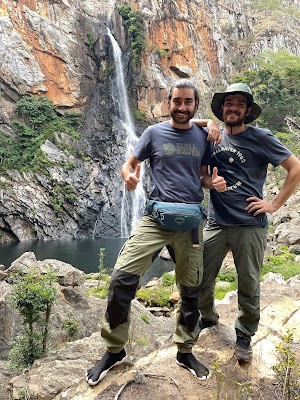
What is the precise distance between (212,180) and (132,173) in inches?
25.4

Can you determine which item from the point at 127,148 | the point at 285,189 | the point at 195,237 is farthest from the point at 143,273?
the point at 127,148

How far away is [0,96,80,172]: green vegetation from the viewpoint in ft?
86.0

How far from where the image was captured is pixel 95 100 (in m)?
31.1

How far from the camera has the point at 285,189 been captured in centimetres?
293

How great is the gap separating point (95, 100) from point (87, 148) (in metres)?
4.88

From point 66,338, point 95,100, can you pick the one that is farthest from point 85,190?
point 66,338

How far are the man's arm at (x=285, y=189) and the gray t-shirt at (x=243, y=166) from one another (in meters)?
0.05

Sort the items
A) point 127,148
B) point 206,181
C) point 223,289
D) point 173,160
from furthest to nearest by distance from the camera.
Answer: point 127,148 < point 223,289 < point 206,181 < point 173,160

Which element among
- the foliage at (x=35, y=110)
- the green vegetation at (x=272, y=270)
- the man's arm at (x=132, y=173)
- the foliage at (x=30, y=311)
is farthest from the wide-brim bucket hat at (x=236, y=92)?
the foliage at (x=35, y=110)

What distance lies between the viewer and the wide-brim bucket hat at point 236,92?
2891 millimetres

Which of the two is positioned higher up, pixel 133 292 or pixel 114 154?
pixel 133 292

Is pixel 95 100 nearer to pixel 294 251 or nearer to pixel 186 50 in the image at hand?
pixel 186 50

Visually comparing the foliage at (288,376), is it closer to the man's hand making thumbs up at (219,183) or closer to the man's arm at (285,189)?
the man's arm at (285,189)

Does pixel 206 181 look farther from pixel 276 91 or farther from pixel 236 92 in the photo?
pixel 276 91
